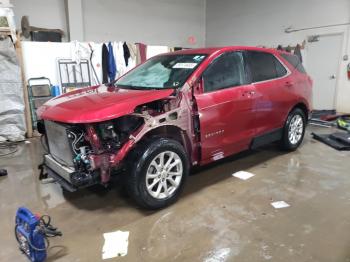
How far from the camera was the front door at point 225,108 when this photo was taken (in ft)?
9.45

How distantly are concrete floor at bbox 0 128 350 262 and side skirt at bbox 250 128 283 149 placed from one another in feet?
1.06

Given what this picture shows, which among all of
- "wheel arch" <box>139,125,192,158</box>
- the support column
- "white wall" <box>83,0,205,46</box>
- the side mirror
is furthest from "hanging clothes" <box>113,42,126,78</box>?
"wheel arch" <box>139,125,192,158</box>

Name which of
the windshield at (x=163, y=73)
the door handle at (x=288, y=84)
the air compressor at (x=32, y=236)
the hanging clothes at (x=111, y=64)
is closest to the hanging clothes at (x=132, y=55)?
the hanging clothes at (x=111, y=64)

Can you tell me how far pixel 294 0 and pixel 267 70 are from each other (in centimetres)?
552

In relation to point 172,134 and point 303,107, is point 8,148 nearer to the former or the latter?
point 172,134

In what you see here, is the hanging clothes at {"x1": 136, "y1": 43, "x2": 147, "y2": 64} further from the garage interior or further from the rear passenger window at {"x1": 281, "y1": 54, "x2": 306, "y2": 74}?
the rear passenger window at {"x1": 281, "y1": 54, "x2": 306, "y2": 74}

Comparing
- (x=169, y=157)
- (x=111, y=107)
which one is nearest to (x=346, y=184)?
(x=169, y=157)

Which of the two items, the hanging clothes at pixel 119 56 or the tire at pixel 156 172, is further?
the hanging clothes at pixel 119 56

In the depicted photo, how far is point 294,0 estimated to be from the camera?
7895 millimetres

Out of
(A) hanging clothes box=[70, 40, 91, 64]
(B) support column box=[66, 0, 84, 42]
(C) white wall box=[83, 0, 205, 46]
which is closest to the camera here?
(A) hanging clothes box=[70, 40, 91, 64]

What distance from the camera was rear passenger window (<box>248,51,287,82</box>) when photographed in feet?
11.3

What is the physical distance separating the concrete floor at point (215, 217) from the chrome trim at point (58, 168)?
0.40m

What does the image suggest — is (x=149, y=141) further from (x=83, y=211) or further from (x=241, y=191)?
(x=241, y=191)

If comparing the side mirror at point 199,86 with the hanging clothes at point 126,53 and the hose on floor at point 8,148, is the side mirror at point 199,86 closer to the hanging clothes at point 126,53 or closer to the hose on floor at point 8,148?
the hose on floor at point 8,148
